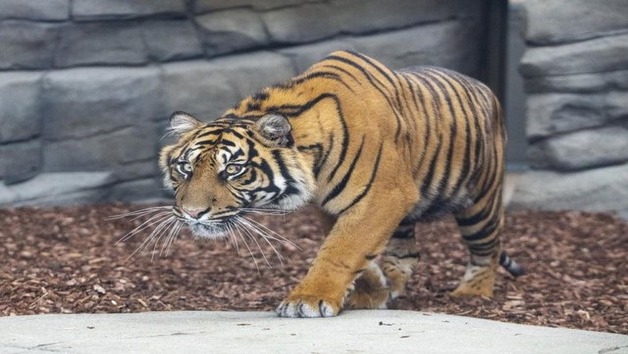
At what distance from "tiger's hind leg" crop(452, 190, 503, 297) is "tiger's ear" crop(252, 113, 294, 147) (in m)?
1.48

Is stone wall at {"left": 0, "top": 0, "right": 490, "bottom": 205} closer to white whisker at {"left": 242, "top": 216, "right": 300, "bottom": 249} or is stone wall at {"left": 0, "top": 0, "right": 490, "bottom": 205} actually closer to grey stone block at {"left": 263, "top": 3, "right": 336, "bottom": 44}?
grey stone block at {"left": 263, "top": 3, "right": 336, "bottom": 44}

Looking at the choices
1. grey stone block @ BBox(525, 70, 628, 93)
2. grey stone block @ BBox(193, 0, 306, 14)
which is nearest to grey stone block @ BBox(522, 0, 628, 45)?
grey stone block @ BBox(525, 70, 628, 93)

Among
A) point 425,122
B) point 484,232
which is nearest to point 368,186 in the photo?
point 425,122

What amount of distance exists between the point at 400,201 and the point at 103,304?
1462 mm

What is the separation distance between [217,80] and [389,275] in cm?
289

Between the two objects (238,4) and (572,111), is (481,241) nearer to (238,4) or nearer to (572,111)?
(572,111)

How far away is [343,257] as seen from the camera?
5.02 m

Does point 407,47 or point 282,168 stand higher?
point 282,168

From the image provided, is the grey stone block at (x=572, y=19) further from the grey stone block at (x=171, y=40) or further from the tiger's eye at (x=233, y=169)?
the tiger's eye at (x=233, y=169)

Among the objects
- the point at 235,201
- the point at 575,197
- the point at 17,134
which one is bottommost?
the point at 575,197

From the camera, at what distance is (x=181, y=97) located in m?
8.36

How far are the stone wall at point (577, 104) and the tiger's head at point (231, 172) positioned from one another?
3649mm

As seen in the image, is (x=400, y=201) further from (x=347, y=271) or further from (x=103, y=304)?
(x=103, y=304)

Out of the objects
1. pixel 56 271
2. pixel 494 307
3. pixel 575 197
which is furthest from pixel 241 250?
pixel 575 197
